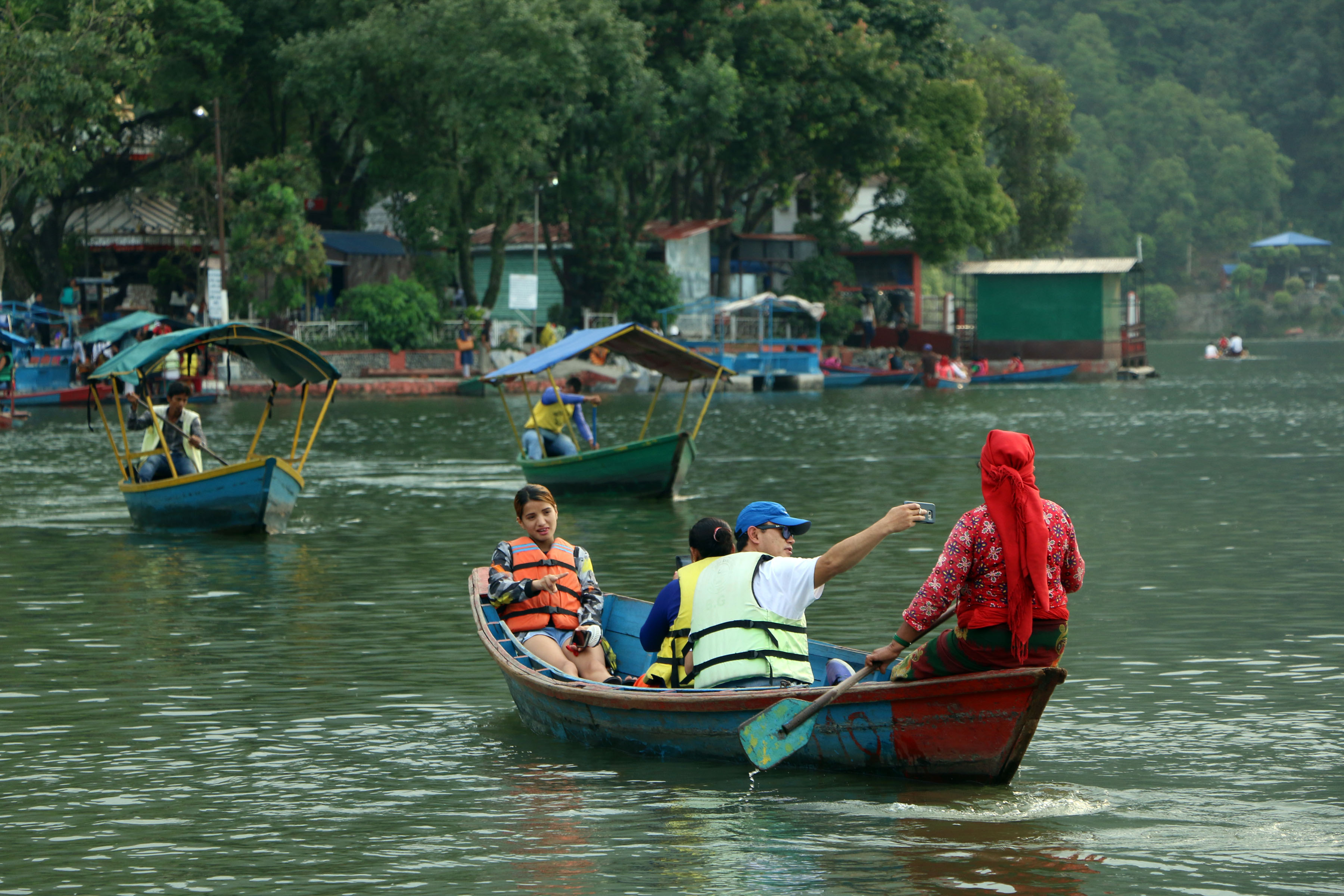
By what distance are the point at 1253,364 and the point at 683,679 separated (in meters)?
75.7

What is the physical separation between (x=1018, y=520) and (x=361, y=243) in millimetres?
48795

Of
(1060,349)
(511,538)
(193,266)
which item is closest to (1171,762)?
(511,538)

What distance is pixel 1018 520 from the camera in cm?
751

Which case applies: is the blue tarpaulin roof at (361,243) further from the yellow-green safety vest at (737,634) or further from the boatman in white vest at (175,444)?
the yellow-green safety vest at (737,634)

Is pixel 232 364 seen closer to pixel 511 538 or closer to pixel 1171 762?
pixel 511 538

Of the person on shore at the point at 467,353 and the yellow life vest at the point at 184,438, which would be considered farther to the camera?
the person on shore at the point at 467,353

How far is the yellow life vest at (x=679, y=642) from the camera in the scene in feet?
29.1

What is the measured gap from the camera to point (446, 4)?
156ft

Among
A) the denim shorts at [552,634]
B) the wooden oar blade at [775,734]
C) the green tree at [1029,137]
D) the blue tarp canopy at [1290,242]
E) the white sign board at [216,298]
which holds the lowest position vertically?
the wooden oar blade at [775,734]

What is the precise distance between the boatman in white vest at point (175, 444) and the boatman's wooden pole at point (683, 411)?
602 cm

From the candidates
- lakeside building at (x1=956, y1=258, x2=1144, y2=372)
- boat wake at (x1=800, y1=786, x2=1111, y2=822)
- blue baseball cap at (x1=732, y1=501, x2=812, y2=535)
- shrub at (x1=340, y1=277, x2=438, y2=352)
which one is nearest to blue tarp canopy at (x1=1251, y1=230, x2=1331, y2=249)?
lakeside building at (x1=956, y1=258, x2=1144, y2=372)

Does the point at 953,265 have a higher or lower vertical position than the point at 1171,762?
higher

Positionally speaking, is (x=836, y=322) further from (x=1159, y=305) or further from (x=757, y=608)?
(x=1159, y=305)

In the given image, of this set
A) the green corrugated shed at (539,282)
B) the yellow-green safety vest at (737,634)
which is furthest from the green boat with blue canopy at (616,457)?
the green corrugated shed at (539,282)
